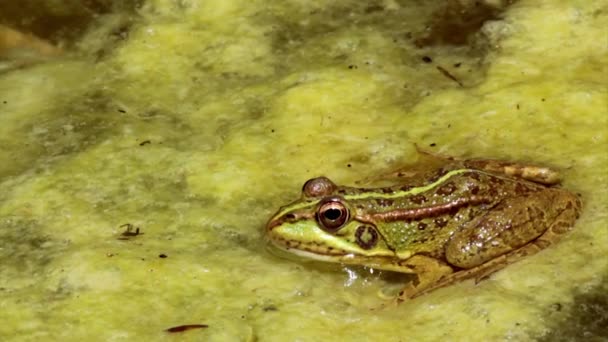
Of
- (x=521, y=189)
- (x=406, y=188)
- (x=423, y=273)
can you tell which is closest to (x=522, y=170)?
(x=521, y=189)

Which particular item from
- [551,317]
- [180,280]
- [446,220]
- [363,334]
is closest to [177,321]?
[180,280]

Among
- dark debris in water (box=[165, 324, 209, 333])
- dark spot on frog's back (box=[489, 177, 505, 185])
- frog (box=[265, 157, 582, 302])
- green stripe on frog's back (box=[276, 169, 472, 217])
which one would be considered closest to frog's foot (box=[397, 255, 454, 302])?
frog (box=[265, 157, 582, 302])

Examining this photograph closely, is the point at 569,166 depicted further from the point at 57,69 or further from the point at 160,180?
the point at 57,69

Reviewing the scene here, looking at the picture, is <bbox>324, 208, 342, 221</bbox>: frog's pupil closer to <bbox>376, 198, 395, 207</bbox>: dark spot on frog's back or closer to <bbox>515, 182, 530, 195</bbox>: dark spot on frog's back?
<bbox>376, 198, 395, 207</bbox>: dark spot on frog's back

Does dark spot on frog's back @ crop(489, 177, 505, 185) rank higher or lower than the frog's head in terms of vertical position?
higher

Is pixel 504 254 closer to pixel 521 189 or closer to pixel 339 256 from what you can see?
pixel 521 189

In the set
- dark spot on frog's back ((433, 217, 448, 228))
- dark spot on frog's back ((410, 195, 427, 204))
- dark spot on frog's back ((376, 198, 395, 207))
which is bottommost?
dark spot on frog's back ((433, 217, 448, 228))

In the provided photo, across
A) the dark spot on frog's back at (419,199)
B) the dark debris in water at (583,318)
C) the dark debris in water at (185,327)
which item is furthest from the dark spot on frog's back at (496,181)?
the dark debris in water at (185,327)

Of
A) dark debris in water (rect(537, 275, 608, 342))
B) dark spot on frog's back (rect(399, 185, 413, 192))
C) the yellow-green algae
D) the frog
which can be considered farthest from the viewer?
dark spot on frog's back (rect(399, 185, 413, 192))
